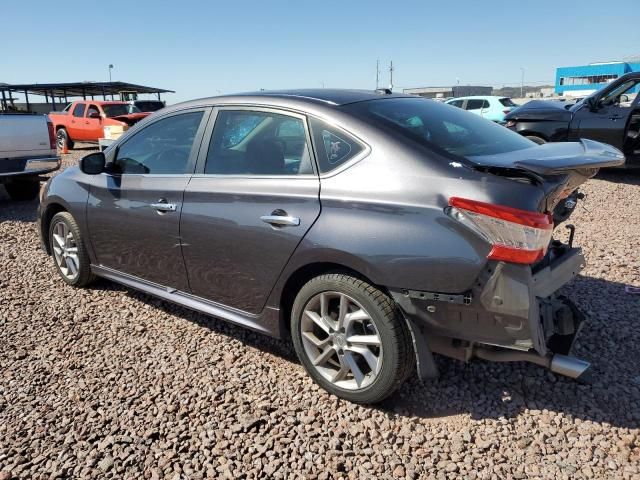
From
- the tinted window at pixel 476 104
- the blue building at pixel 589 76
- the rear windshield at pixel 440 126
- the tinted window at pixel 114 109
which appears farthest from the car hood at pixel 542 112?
the blue building at pixel 589 76

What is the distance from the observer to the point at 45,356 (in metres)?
3.32

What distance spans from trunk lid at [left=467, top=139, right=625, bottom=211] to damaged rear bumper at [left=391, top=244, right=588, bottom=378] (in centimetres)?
40

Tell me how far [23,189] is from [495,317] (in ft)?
27.9

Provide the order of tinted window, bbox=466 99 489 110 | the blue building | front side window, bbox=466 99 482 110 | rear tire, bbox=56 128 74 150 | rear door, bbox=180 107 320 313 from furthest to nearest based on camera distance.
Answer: the blue building < front side window, bbox=466 99 482 110 < tinted window, bbox=466 99 489 110 < rear tire, bbox=56 128 74 150 < rear door, bbox=180 107 320 313

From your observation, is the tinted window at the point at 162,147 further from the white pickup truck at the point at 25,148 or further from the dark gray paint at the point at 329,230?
the white pickup truck at the point at 25,148

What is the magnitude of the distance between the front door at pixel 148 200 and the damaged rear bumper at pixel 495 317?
1675mm

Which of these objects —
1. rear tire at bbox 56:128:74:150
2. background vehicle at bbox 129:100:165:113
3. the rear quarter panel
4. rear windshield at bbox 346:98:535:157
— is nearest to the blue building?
background vehicle at bbox 129:100:165:113

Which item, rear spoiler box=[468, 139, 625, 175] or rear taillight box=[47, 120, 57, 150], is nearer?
rear spoiler box=[468, 139, 625, 175]

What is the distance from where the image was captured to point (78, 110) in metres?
16.9

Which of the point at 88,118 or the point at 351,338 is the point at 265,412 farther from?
the point at 88,118

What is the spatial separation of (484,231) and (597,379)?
1366mm

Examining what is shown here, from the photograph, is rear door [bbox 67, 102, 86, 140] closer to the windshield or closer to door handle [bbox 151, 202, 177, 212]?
the windshield

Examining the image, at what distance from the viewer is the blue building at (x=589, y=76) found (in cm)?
Answer: 4896

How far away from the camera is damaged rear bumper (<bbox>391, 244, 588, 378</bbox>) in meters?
2.19
